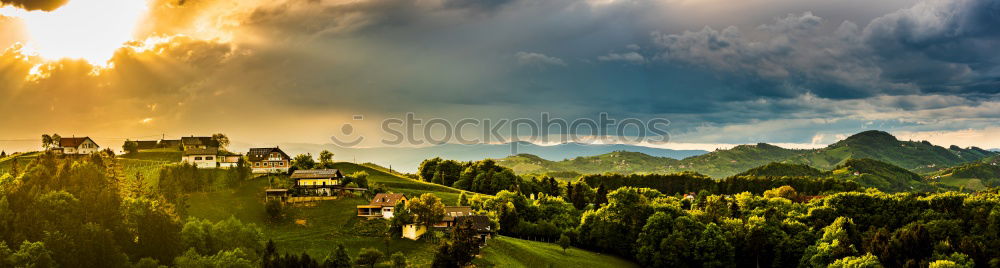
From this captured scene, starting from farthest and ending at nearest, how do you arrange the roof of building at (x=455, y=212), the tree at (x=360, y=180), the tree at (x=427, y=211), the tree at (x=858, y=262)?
the tree at (x=360, y=180), the roof of building at (x=455, y=212), the tree at (x=427, y=211), the tree at (x=858, y=262)

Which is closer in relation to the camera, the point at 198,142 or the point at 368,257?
the point at 368,257

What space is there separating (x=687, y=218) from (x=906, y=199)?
151 ft

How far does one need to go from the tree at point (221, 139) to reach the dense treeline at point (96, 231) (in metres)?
68.3

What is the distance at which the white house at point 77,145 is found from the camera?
429ft

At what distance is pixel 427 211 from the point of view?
→ 8356 centimetres

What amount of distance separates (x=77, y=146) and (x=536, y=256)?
366 ft

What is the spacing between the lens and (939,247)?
280 ft

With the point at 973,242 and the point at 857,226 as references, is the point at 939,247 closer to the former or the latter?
the point at 973,242

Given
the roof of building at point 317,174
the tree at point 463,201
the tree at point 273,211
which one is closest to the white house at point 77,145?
the roof of building at point 317,174

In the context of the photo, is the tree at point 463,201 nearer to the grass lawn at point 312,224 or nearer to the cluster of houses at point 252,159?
the grass lawn at point 312,224

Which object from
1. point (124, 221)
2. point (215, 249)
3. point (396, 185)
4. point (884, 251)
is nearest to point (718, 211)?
point (884, 251)

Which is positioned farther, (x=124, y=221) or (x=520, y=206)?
(x=520, y=206)

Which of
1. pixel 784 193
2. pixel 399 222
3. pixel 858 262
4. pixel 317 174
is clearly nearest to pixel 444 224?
pixel 399 222

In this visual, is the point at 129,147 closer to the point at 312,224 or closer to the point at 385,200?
the point at 312,224
